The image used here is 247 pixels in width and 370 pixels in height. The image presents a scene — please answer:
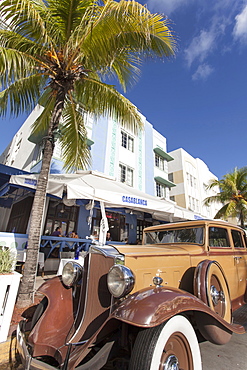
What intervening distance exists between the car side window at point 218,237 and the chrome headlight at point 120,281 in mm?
2073

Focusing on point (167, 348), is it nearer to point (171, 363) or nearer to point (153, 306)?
point (171, 363)

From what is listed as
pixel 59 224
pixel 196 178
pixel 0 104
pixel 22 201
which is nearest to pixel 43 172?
pixel 0 104

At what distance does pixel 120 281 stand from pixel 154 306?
372 mm

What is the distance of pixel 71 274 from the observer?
7.92 feet

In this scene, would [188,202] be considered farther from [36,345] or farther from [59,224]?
[36,345]

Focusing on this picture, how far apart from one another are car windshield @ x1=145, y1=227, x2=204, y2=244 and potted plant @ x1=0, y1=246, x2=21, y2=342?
102 inches

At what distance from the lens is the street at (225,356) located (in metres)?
2.27

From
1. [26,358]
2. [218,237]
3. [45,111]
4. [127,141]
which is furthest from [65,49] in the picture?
[127,141]

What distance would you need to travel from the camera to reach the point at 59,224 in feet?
29.7

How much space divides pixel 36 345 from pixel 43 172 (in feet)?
11.2

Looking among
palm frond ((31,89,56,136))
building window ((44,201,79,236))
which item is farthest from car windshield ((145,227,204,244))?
building window ((44,201,79,236))

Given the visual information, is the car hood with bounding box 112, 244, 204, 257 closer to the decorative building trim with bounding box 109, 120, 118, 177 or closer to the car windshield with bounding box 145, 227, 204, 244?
the car windshield with bounding box 145, 227, 204, 244

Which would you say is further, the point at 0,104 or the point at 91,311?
the point at 0,104

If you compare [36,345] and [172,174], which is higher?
[172,174]
